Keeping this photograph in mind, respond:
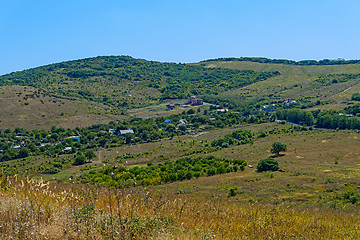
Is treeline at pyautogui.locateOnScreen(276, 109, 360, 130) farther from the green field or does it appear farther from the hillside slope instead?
the hillside slope

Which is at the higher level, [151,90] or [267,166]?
[151,90]

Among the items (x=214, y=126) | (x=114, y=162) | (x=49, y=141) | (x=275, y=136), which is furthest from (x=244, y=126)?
(x=49, y=141)

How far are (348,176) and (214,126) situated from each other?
5946 centimetres

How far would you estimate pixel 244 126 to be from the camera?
87.8m

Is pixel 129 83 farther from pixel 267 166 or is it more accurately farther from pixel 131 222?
pixel 131 222

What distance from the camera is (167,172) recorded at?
41.0m

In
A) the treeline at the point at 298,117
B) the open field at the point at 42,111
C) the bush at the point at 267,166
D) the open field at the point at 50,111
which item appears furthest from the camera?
the open field at the point at 50,111

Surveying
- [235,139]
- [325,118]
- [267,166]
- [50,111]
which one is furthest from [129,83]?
[267,166]

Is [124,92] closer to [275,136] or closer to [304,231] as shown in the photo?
[275,136]

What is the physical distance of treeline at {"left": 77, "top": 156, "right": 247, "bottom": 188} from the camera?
36.0 meters

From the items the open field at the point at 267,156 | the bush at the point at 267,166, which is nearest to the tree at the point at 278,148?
the open field at the point at 267,156

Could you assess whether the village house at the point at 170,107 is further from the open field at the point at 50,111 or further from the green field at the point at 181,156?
the green field at the point at 181,156

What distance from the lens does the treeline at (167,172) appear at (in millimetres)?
36000

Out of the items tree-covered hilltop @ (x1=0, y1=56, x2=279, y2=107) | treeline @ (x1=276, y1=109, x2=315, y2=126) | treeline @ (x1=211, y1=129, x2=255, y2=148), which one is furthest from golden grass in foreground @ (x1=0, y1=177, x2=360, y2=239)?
tree-covered hilltop @ (x1=0, y1=56, x2=279, y2=107)
